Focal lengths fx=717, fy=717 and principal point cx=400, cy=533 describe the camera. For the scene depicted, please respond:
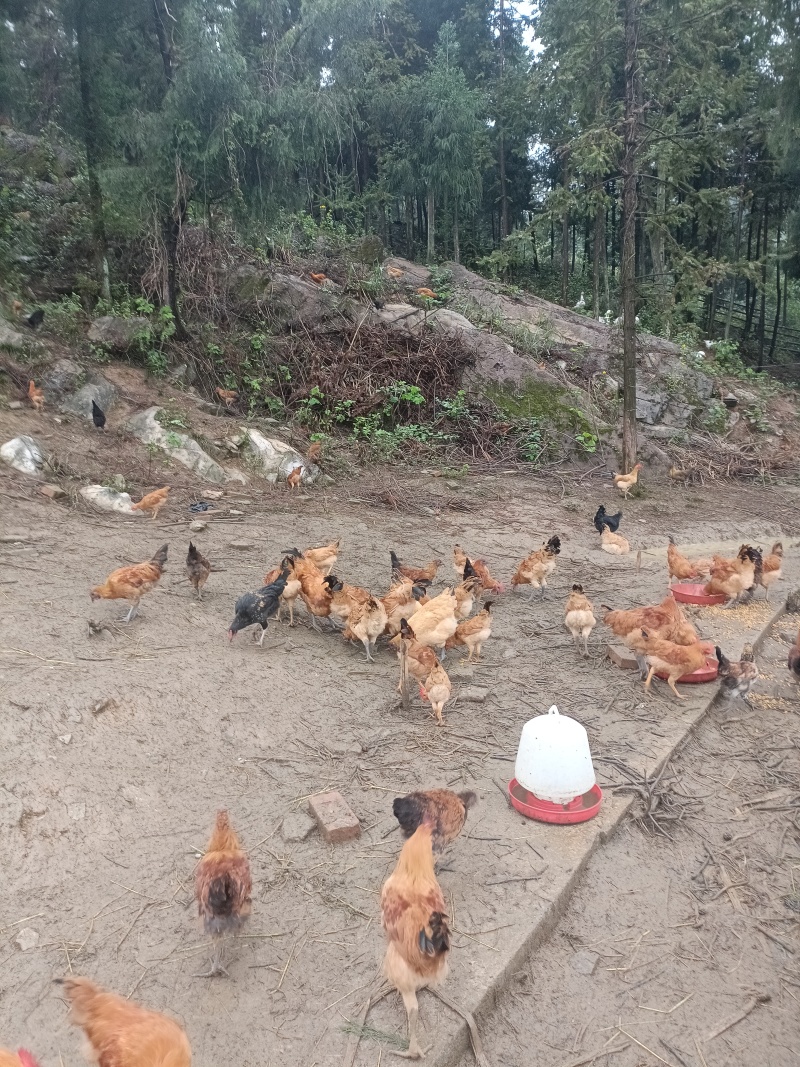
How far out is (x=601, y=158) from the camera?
10.4m

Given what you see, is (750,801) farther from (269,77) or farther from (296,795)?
(269,77)

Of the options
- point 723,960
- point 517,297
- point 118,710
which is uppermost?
point 517,297

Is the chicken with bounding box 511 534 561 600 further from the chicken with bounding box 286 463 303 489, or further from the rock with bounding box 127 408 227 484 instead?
the rock with bounding box 127 408 227 484

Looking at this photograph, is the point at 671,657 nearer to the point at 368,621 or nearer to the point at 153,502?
the point at 368,621

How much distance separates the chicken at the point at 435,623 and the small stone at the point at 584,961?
259 cm

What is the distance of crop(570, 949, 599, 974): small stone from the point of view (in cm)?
340

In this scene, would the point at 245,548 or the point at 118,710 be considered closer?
the point at 118,710

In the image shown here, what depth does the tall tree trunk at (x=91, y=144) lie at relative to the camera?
11.2 metres

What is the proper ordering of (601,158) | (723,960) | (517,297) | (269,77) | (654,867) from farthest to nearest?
(517,297)
(269,77)
(601,158)
(654,867)
(723,960)

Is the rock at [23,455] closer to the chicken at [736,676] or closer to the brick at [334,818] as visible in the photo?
the brick at [334,818]

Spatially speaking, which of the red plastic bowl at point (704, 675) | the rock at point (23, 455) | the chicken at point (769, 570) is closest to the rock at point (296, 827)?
the red plastic bowl at point (704, 675)

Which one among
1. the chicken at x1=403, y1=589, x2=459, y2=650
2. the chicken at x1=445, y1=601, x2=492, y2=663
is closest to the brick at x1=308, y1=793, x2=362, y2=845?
the chicken at x1=403, y1=589, x2=459, y2=650

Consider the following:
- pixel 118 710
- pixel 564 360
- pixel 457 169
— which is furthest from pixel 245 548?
pixel 457 169

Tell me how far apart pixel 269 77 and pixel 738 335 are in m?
22.4
